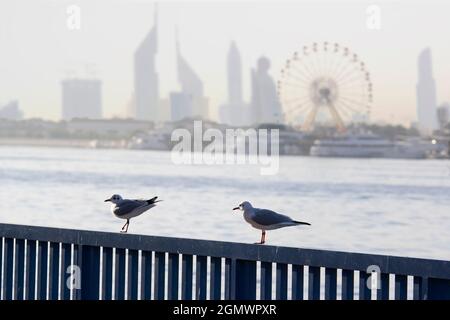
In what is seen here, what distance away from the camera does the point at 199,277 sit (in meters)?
7.48

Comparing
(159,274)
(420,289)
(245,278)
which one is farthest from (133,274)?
(420,289)

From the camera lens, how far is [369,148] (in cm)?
14025

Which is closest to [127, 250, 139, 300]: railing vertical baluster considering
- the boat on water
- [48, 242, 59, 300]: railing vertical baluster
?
[48, 242, 59, 300]: railing vertical baluster

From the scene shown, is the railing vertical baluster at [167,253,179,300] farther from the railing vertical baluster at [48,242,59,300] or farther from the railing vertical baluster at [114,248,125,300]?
the railing vertical baluster at [48,242,59,300]

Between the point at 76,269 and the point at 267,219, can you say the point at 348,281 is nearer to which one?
the point at 267,219

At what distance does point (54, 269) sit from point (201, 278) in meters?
1.03

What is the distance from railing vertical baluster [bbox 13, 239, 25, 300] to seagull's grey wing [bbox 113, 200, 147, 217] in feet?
2.66

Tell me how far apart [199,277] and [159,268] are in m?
0.25

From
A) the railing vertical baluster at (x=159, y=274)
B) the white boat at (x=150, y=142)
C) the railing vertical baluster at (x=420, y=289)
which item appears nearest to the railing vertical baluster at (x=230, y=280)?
the railing vertical baluster at (x=159, y=274)

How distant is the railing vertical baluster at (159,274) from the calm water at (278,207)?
24.7 meters

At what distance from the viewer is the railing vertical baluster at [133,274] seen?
769 centimetres

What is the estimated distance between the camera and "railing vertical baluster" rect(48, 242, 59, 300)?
806 centimetres

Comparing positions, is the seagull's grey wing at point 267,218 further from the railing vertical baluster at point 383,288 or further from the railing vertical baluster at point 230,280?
the railing vertical baluster at point 383,288
